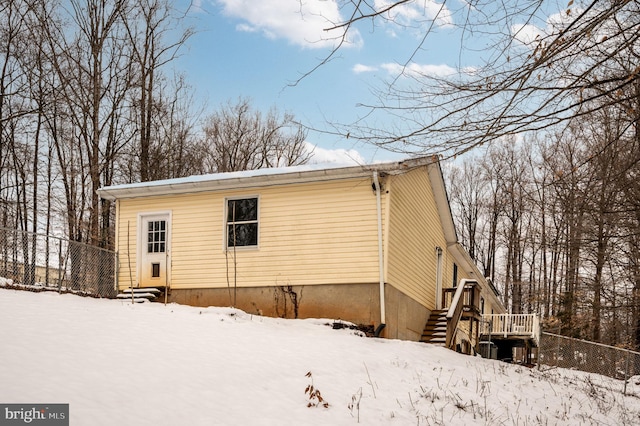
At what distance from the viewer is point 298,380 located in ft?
29.6

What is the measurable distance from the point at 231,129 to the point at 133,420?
94.8 ft

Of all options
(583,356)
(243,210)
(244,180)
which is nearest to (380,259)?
(243,210)

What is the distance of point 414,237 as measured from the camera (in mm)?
17281

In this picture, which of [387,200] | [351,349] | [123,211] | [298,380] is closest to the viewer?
[298,380]

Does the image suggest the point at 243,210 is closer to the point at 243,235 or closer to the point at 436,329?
the point at 243,235

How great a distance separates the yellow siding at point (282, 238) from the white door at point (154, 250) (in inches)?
8.4

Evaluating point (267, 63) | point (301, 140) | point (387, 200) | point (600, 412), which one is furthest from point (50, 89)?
point (600, 412)

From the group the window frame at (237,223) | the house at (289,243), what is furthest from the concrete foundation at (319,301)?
the window frame at (237,223)

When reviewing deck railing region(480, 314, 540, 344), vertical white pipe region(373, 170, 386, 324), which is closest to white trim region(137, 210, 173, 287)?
vertical white pipe region(373, 170, 386, 324)

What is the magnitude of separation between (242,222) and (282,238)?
124 cm

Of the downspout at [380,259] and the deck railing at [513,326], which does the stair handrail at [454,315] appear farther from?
the deck railing at [513,326]

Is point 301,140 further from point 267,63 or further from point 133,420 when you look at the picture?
point 133,420

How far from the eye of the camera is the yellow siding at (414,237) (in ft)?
49.1

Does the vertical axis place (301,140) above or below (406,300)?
above
